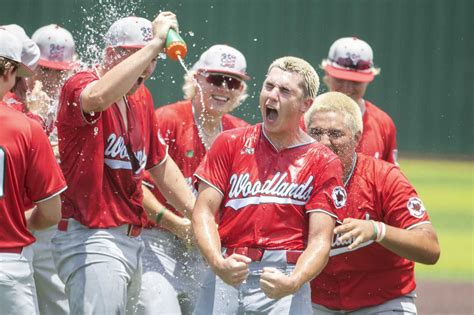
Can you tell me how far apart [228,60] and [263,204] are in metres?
2.71

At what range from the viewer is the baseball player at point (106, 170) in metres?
5.58

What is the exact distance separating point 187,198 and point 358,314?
52.4 inches

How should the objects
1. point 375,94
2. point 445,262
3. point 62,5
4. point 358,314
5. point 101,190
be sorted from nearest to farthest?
1. point 101,190
2. point 358,314
3. point 445,262
4. point 62,5
5. point 375,94

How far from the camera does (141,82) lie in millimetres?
6020

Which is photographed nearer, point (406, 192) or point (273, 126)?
point (273, 126)

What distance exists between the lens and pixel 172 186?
6.62 meters

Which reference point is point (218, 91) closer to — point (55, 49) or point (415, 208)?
point (55, 49)

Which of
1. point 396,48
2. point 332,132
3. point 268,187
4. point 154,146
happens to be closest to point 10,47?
point 154,146

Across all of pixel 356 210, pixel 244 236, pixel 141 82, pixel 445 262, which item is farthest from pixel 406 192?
pixel 445 262

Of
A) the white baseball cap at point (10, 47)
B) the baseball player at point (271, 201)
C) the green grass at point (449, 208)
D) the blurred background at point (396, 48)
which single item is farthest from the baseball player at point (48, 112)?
Answer: the blurred background at point (396, 48)

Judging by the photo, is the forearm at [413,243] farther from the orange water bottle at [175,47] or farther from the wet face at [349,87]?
the wet face at [349,87]

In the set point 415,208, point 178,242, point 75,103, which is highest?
point 75,103

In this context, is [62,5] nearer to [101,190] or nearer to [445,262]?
[445,262]

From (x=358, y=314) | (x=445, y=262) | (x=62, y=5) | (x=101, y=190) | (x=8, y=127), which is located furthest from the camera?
(x=62, y=5)
